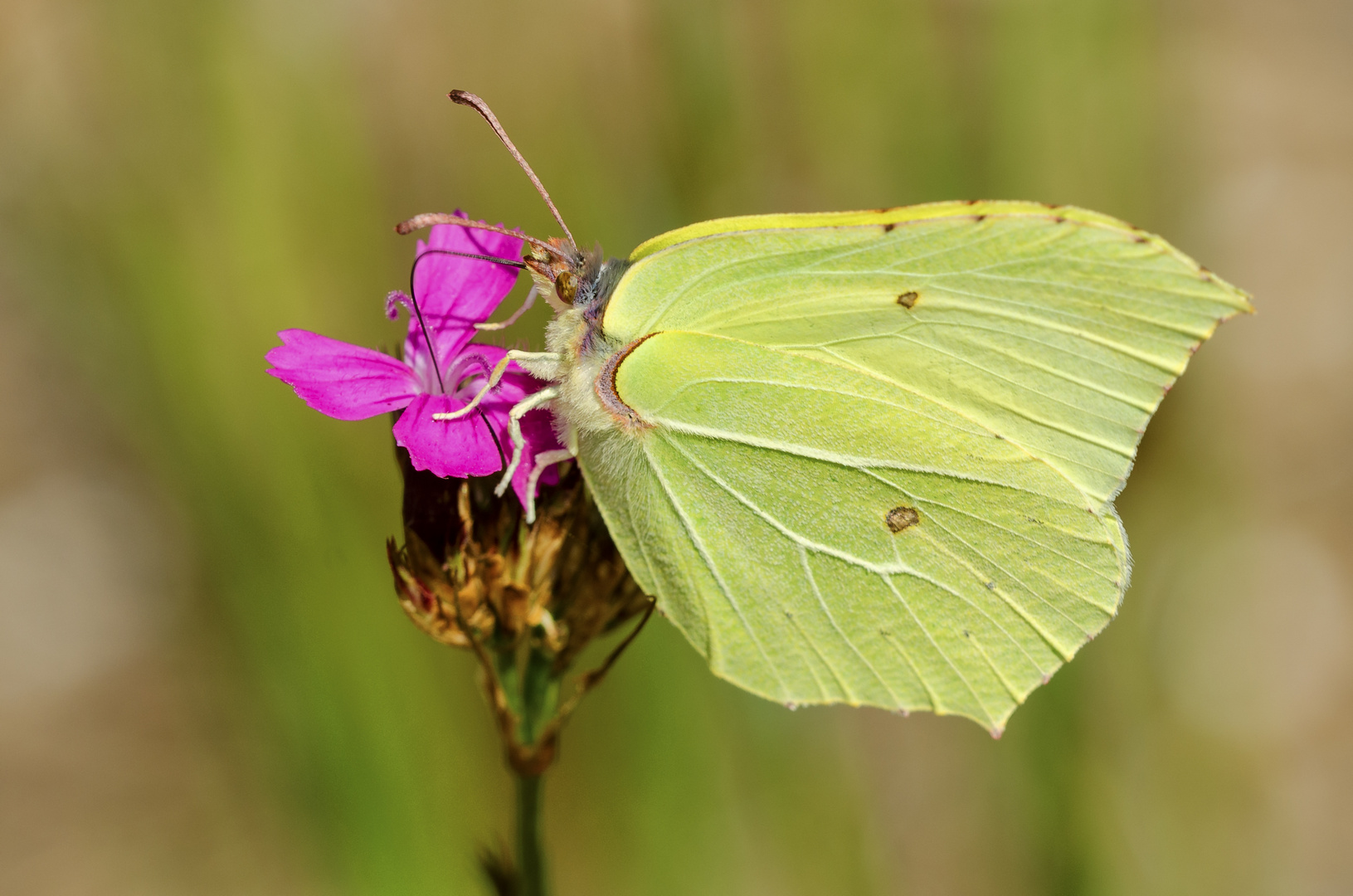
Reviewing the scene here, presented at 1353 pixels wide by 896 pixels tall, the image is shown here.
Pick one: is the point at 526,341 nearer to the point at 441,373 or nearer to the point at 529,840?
the point at 441,373

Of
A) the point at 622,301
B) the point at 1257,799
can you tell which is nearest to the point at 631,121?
the point at 622,301

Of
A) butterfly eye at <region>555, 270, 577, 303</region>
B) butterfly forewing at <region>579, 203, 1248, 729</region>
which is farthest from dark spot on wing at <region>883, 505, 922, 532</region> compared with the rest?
butterfly eye at <region>555, 270, 577, 303</region>

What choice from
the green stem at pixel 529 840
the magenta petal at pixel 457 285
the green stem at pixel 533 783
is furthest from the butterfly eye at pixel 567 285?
the green stem at pixel 529 840

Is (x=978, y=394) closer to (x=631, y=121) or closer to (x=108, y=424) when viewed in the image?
(x=631, y=121)

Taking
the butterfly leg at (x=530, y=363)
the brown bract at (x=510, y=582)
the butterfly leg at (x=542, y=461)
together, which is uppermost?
the butterfly leg at (x=530, y=363)

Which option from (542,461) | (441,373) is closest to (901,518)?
(542,461)

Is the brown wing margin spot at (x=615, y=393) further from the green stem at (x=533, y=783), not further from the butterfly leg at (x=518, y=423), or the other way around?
the green stem at (x=533, y=783)
